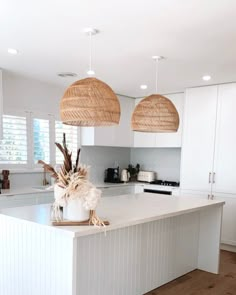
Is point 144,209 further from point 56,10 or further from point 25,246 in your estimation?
point 56,10

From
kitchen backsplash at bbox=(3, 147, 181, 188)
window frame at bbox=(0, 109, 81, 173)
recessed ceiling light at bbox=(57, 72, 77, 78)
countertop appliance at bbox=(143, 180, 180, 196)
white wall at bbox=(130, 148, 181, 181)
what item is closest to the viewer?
recessed ceiling light at bbox=(57, 72, 77, 78)

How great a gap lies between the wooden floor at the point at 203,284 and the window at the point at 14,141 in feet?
8.66

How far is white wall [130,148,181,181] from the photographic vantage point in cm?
575

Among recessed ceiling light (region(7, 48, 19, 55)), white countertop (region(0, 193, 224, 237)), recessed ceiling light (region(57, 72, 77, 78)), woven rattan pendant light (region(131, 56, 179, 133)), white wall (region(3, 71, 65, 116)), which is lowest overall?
white countertop (region(0, 193, 224, 237))

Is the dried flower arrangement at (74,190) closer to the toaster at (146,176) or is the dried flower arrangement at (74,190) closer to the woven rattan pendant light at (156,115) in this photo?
the woven rattan pendant light at (156,115)

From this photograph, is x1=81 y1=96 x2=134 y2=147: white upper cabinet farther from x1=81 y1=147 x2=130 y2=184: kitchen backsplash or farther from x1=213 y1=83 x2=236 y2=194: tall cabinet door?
x1=213 y1=83 x2=236 y2=194: tall cabinet door

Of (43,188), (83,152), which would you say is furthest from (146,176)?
(43,188)

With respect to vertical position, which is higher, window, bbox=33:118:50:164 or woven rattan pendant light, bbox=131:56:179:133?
woven rattan pendant light, bbox=131:56:179:133

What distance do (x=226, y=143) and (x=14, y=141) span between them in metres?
3.15

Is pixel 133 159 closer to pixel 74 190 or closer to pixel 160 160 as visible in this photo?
pixel 160 160

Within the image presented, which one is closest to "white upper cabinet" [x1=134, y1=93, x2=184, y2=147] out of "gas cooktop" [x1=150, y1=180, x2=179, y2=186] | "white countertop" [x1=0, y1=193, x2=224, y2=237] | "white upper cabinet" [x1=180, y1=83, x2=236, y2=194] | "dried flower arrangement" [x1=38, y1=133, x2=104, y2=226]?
"white upper cabinet" [x1=180, y1=83, x2=236, y2=194]

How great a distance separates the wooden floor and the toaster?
2315 millimetres

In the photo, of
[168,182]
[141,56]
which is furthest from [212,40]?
[168,182]

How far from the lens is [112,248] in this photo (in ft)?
8.68
